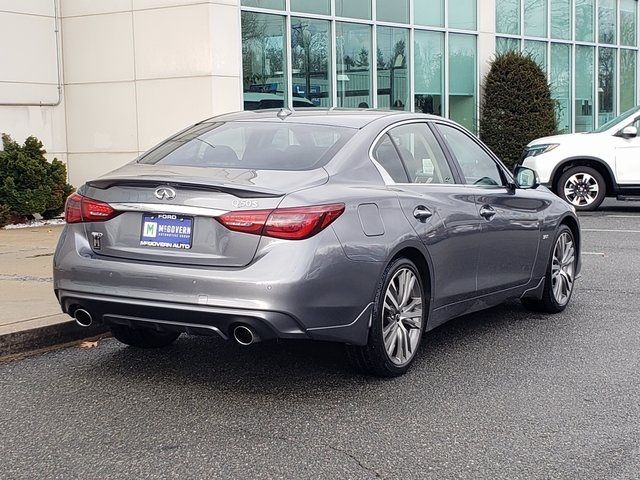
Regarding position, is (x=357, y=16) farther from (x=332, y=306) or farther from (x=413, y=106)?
(x=332, y=306)

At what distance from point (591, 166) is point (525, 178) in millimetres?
9329

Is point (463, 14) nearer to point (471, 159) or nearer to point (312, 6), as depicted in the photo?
point (312, 6)

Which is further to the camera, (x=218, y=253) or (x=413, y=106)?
(x=413, y=106)

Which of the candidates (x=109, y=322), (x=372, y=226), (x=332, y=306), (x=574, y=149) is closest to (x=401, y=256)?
(x=372, y=226)

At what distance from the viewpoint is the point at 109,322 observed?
201 inches

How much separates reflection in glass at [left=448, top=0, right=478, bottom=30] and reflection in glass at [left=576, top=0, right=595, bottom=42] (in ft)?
14.9

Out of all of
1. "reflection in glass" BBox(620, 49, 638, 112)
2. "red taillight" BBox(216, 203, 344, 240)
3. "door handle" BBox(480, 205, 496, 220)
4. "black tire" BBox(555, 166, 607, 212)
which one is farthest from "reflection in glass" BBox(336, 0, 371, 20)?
"red taillight" BBox(216, 203, 344, 240)

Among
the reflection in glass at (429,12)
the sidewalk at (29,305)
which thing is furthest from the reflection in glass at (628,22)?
the sidewalk at (29,305)

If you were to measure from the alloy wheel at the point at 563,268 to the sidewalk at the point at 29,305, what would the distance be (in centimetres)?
355

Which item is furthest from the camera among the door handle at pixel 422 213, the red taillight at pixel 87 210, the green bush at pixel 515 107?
the green bush at pixel 515 107

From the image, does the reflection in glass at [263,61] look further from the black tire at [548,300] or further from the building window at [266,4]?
the black tire at [548,300]

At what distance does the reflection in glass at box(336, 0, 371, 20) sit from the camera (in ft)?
56.4

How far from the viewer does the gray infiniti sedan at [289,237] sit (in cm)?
471

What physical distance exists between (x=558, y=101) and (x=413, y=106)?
492cm
